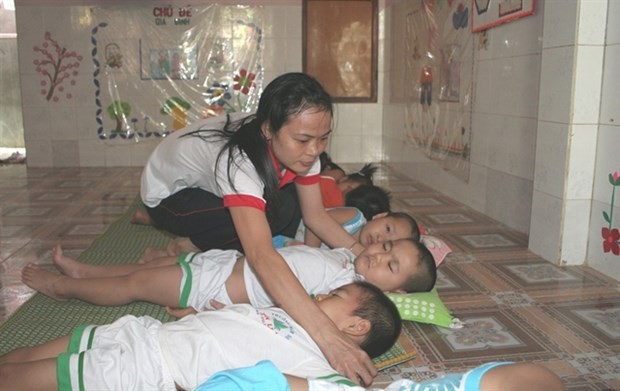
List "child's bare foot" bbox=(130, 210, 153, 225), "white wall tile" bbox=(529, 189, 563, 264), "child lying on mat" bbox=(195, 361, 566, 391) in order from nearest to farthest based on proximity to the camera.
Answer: "child lying on mat" bbox=(195, 361, 566, 391) < "white wall tile" bbox=(529, 189, 563, 264) < "child's bare foot" bbox=(130, 210, 153, 225)

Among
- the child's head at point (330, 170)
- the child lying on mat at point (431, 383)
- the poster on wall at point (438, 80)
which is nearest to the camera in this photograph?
the child lying on mat at point (431, 383)

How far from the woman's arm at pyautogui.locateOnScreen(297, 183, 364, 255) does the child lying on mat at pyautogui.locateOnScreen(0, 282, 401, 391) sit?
67cm

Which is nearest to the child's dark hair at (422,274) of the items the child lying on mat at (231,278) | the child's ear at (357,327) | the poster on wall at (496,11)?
the child lying on mat at (231,278)

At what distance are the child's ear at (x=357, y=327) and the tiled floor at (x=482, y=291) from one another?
0.66 ft

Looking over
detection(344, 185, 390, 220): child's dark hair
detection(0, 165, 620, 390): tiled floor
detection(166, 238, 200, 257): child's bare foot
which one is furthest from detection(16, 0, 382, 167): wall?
detection(166, 238, 200, 257): child's bare foot

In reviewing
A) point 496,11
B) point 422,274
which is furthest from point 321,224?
point 496,11

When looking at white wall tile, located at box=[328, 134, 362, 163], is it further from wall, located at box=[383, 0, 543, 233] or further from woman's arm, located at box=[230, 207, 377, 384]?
woman's arm, located at box=[230, 207, 377, 384]

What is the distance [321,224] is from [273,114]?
583 mm

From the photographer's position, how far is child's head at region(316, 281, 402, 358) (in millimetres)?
1271

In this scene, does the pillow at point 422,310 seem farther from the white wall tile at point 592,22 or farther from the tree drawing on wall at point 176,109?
the tree drawing on wall at point 176,109

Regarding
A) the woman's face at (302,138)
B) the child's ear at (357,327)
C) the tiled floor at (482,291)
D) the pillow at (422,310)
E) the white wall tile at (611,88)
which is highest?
the white wall tile at (611,88)

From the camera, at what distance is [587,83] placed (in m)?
2.19

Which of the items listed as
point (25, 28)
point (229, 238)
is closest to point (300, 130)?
point (229, 238)

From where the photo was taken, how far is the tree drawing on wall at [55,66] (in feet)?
17.3
